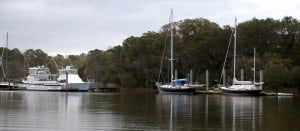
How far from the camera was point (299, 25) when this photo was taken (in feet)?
363

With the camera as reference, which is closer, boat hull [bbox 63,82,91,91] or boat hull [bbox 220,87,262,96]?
boat hull [bbox 220,87,262,96]

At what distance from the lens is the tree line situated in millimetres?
103688

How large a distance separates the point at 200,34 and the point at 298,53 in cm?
2357

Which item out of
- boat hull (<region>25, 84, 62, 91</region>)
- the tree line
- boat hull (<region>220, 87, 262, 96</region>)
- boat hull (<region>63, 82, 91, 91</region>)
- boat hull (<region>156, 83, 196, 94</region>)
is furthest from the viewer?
boat hull (<region>25, 84, 62, 91</region>)

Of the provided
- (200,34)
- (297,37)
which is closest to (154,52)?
(200,34)

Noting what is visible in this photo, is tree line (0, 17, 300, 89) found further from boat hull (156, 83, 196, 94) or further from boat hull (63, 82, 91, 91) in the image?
boat hull (63, 82, 91, 91)

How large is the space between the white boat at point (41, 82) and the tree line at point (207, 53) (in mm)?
17622

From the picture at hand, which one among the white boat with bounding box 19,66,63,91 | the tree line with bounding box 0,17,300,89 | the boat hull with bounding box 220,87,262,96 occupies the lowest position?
the boat hull with bounding box 220,87,262,96

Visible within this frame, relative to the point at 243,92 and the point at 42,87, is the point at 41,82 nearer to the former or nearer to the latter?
the point at 42,87

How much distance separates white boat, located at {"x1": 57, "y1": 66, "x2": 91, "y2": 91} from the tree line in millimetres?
14396

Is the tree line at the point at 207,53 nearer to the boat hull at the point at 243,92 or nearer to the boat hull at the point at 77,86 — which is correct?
the boat hull at the point at 243,92

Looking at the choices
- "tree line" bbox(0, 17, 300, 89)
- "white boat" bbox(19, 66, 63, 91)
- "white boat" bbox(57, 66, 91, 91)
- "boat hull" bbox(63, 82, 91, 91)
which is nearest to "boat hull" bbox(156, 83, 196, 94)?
"tree line" bbox(0, 17, 300, 89)

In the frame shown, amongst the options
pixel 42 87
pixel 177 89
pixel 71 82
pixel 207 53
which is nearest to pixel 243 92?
pixel 177 89

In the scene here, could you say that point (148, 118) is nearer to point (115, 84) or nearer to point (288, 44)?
point (288, 44)
